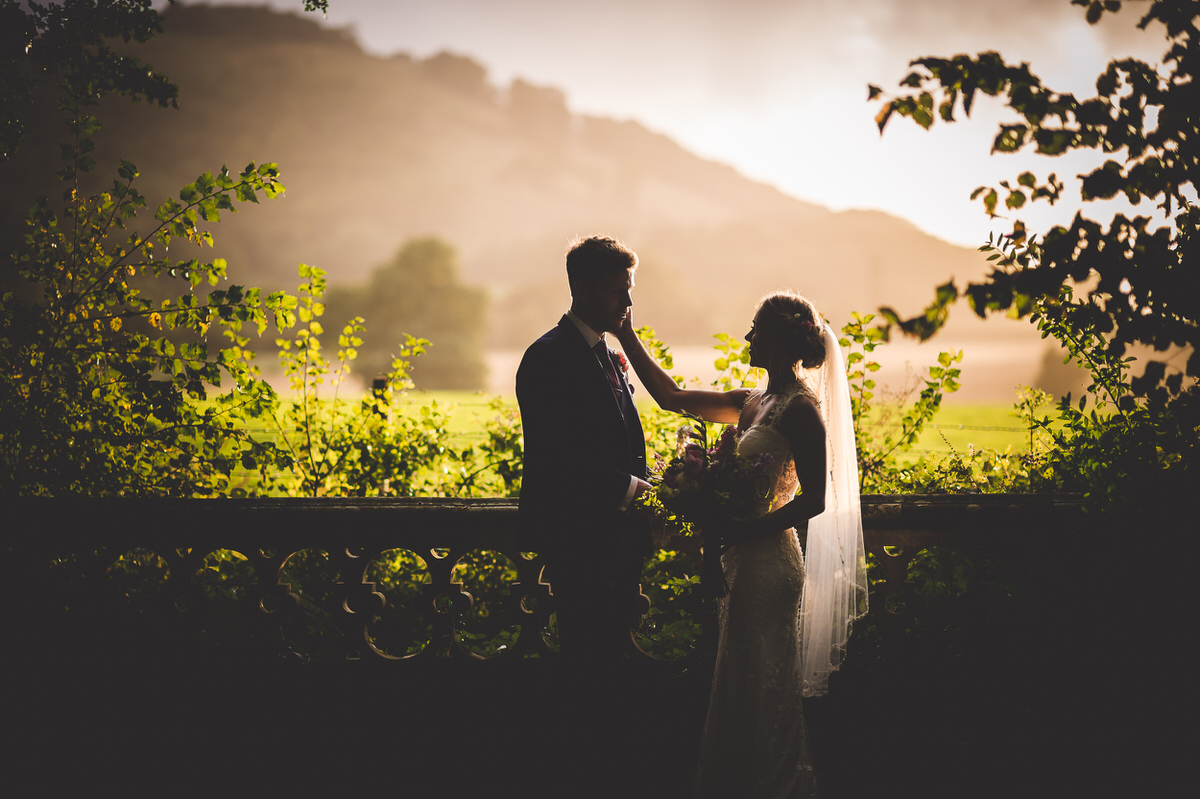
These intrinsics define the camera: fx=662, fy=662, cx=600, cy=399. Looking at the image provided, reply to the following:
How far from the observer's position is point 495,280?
130250 mm

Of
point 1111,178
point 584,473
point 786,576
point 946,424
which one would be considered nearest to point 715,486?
point 584,473

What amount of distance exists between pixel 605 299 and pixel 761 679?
5.89 ft

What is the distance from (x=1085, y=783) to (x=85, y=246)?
592 centimetres

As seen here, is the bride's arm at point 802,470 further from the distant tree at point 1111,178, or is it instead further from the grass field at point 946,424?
the grass field at point 946,424

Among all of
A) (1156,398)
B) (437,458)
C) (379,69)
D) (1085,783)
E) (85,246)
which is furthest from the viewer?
(379,69)

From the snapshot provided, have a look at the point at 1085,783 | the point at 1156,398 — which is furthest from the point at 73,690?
the point at 1085,783

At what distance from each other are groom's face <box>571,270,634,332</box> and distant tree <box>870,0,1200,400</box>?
1.40 meters

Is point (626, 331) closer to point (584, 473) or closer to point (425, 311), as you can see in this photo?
point (584, 473)

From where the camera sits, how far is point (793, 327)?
2.95m

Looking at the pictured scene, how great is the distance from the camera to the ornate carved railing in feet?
11.1

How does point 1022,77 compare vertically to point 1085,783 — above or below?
above

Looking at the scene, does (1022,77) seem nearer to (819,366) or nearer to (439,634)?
(819,366)

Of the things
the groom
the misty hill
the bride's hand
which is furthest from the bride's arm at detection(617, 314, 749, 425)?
the misty hill

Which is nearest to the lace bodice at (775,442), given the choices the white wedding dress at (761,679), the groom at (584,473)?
the white wedding dress at (761,679)
